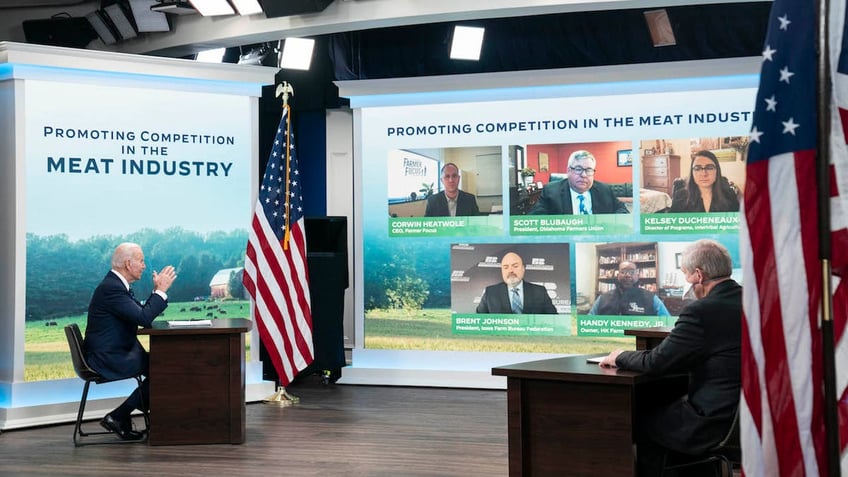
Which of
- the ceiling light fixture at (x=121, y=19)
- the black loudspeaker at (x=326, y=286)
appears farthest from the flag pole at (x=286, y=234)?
the ceiling light fixture at (x=121, y=19)

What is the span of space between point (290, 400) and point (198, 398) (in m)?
1.76

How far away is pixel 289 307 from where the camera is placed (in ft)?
25.1

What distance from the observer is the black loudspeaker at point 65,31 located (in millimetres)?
9086

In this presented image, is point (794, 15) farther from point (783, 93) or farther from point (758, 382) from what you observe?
point (758, 382)

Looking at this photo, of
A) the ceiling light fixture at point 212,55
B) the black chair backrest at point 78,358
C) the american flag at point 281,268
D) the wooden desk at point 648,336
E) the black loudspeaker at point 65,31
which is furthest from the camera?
the ceiling light fixture at point 212,55

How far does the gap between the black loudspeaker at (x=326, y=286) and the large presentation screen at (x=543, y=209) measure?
0.86ft

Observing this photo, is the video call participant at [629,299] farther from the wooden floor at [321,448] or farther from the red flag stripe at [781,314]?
the red flag stripe at [781,314]

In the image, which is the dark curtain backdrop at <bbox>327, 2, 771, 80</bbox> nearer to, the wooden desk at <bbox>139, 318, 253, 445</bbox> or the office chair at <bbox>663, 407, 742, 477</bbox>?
the wooden desk at <bbox>139, 318, 253, 445</bbox>

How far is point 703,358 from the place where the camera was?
3.90 m

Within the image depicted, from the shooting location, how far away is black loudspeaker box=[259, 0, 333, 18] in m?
7.75

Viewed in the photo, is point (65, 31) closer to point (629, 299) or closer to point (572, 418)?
point (629, 299)

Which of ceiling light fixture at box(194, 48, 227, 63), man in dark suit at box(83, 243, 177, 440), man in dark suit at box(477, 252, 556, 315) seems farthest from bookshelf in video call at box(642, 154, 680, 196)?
man in dark suit at box(83, 243, 177, 440)

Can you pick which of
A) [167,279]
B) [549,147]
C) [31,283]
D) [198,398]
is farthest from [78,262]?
[549,147]

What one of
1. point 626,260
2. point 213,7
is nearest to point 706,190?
point 626,260
